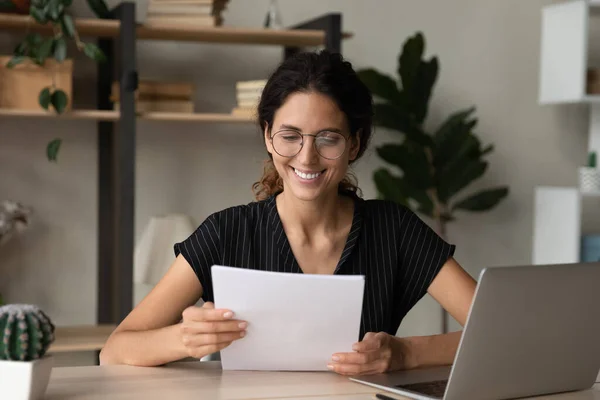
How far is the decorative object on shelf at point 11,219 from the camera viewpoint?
10.9ft

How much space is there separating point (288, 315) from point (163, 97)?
6.68 ft

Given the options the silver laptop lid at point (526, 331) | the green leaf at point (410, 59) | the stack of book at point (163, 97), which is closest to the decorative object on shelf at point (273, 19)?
the stack of book at point (163, 97)

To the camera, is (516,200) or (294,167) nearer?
(294,167)

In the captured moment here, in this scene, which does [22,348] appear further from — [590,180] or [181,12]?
[590,180]

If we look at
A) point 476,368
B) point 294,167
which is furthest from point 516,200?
point 476,368

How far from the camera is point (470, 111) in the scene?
3.90 meters

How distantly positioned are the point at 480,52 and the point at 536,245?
0.95 m

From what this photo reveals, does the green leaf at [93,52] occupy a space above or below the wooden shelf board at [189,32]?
below

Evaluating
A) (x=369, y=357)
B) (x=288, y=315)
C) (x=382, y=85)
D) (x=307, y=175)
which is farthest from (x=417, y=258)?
(x=382, y=85)

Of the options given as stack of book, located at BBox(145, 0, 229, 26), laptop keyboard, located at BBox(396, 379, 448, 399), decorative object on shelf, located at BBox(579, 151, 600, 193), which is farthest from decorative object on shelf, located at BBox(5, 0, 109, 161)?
decorative object on shelf, located at BBox(579, 151, 600, 193)

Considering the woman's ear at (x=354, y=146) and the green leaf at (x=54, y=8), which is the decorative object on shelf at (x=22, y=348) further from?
the green leaf at (x=54, y=8)

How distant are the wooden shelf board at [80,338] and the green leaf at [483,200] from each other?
5.28ft

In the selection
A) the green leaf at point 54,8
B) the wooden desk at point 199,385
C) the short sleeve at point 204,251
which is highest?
the green leaf at point 54,8

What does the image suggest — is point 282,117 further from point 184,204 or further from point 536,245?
point 536,245
